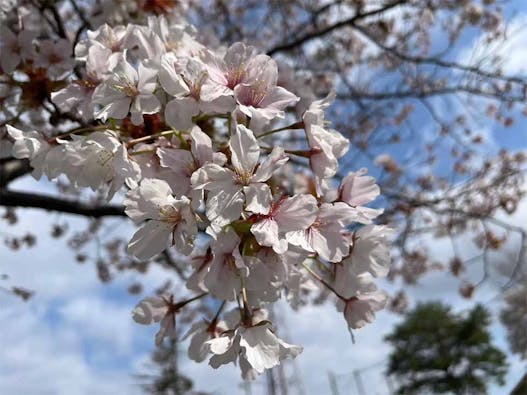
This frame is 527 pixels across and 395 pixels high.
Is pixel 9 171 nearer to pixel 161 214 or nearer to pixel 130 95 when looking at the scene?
pixel 130 95

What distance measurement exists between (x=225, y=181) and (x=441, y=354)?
28737 millimetres

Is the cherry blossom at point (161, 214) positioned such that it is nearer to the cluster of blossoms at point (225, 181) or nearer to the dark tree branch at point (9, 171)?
the cluster of blossoms at point (225, 181)

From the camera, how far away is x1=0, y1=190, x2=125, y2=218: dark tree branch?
2865 mm

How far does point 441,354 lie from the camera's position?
1056 inches

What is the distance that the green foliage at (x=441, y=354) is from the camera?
2565 cm

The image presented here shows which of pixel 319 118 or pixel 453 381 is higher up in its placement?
pixel 453 381

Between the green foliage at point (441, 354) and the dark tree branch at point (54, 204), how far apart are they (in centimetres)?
2453

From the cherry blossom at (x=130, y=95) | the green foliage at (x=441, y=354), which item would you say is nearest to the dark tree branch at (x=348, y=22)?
the cherry blossom at (x=130, y=95)

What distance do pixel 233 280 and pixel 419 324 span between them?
28.5 meters

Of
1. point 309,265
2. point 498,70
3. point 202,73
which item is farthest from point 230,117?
point 498,70

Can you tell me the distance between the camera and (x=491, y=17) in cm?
478

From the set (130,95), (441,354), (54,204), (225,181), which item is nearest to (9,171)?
(54,204)

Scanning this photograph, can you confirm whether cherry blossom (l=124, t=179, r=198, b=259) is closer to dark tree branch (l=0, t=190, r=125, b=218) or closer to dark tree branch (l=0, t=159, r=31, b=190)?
dark tree branch (l=0, t=190, r=125, b=218)

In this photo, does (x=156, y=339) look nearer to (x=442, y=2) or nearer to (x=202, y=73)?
(x=202, y=73)
